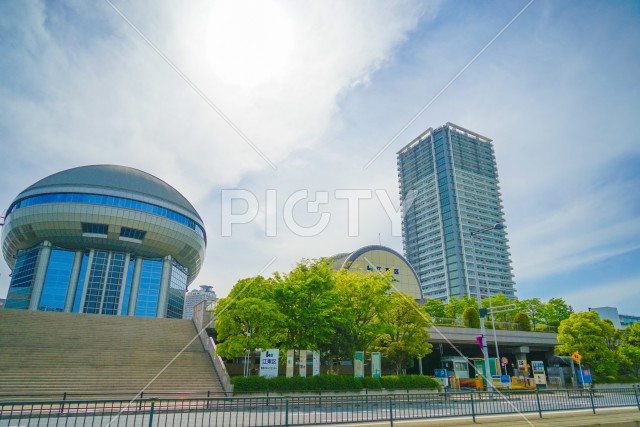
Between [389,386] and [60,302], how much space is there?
5551cm

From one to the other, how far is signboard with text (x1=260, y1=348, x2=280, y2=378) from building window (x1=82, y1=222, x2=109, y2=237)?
49.7m

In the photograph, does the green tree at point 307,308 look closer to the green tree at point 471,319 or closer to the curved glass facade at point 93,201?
the green tree at point 471,319

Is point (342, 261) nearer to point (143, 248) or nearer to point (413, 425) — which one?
point (143, 248)

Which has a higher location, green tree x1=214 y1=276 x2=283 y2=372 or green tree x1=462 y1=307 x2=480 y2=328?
green tree x1=462 y1=307 x2=480 y2=328

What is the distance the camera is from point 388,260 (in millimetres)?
65812

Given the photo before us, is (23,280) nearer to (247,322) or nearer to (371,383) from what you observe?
(247,322)

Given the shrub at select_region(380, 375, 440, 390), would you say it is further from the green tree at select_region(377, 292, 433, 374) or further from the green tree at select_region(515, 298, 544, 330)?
the green tree at select_region(515, 298, 544, 330)

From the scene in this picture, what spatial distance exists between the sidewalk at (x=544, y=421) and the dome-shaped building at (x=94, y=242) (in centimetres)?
6206

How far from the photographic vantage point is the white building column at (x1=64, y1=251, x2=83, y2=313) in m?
60.1

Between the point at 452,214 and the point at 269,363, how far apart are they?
12779 centimetres

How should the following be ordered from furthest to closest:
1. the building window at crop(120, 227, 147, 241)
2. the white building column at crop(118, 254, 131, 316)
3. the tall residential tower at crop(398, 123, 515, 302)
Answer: the tall residential tower at crop(398, 123, 515, 302) → the building window at crop(120, 227, 147, 241) → the white building column at crop(118, 254, 131, 316)

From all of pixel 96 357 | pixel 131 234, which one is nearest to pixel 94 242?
pixel 131 234

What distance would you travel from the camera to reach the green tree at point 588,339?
39250 mm

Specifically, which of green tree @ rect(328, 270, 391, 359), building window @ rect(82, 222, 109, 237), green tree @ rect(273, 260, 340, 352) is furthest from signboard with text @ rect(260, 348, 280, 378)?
building window @ rect(82, 222, 109, 237)
